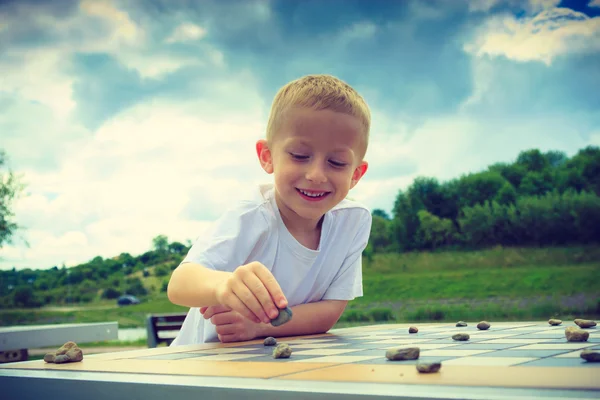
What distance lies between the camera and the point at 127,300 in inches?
448

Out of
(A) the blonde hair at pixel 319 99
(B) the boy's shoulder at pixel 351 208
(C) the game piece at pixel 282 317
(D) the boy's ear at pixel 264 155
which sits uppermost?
(A) the blonde hair at pixel 319 99

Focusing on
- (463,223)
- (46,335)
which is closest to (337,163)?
(46,335)

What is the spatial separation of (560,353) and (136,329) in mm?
12548

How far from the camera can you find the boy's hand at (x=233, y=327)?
130 centimetres

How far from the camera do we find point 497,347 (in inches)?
35.1

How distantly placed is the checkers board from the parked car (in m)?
10.7

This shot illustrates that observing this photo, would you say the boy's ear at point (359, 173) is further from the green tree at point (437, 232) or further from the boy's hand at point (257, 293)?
the green tree at point (437, 232)

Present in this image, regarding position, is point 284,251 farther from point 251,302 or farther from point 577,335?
point 577,335

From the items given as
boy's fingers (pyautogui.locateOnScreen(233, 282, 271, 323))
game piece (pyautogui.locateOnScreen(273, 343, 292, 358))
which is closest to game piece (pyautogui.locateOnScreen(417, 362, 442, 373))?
game piece (pyautogui.locateOnScreen(273, 343, 292, 358))

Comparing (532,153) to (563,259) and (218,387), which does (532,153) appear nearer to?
(563,259)

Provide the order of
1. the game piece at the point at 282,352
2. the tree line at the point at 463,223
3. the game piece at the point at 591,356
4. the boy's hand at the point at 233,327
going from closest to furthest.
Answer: the game piece at the point at 591,356
the game piece at the point at 282,352
the boy's hand at the point at 233,327
the tree line at the point at 463,223

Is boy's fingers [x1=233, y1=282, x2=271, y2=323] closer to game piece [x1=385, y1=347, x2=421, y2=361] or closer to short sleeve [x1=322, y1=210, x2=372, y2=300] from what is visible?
game piece [x1=385, y1=347, x2=421, y2=361]

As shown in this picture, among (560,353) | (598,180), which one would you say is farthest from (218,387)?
(598,180)

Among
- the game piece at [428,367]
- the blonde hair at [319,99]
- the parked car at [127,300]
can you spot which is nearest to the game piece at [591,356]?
the game piece at [428,367]
